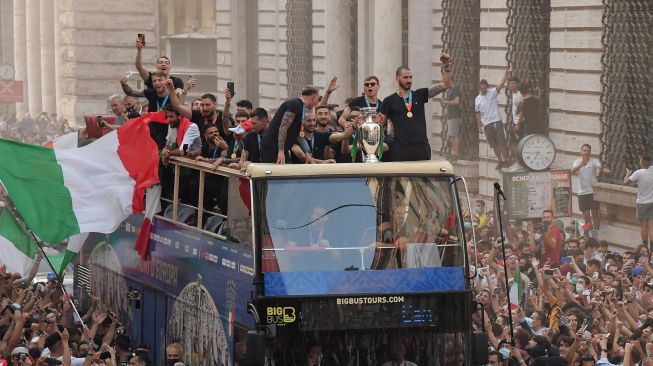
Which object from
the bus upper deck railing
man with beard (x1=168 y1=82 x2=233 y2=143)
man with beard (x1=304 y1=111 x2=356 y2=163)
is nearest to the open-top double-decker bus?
the bus upper deck railing

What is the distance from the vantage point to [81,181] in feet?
64.5

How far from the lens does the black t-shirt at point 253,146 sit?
16656 mm

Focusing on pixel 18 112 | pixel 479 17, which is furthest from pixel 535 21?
pixel 18 112

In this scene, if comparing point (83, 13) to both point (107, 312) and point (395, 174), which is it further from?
point (395, 174)

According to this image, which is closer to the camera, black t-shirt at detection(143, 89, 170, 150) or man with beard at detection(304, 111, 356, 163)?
→ man with beard at detection(304, 111, 356, 163)

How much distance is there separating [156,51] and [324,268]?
48251 millimetres

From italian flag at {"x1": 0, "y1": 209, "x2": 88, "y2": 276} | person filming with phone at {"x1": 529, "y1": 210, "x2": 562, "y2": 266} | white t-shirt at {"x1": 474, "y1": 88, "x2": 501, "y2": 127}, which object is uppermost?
white t-shirt at {"x1": 474, "y1": 88, "x2": 501, "y2": 127}

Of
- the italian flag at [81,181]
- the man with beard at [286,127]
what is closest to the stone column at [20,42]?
the italian flag at [81,181]

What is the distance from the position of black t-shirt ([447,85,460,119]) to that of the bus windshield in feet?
65.8

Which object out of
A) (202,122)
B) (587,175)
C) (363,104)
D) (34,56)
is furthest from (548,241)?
(34,56)

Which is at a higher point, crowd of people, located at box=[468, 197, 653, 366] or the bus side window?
the bus side window

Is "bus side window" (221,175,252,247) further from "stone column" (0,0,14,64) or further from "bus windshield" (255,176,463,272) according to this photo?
"stone column" (0,0,14,64)

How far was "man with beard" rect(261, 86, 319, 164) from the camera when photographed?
16109 millimetres

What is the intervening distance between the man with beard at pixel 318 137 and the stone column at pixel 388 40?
20.3m
